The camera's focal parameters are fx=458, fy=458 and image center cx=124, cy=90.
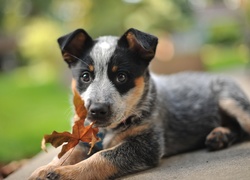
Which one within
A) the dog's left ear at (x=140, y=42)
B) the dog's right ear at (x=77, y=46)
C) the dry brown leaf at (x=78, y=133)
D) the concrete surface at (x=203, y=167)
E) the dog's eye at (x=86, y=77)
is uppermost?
the dog's right ear at (x=77, y=46)

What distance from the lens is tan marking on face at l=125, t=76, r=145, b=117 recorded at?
4.16 metres

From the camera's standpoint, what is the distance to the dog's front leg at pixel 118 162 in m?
3.49

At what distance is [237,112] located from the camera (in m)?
4.93

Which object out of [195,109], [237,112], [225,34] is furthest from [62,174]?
[225,34]

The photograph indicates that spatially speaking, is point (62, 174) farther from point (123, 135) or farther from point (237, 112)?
point (237, 112)

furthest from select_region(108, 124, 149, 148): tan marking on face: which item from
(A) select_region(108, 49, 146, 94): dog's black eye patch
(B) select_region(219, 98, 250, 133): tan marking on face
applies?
(B) select_region(219, 98, 250, 133): tan marking on face

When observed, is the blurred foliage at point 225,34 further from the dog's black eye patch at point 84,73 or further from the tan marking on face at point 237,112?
the dog's black eye patch at point 84,73

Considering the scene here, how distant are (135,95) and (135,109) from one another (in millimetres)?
146

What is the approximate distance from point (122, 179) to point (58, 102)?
9359 millimetres

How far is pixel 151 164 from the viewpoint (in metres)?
3.98

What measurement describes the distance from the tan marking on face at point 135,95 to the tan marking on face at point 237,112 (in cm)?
122

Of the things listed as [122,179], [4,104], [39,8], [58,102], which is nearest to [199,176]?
[122,179]

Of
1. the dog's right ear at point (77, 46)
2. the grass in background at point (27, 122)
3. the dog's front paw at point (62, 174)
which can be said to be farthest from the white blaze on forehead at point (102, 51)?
the dog's front paw at point (62, 174)

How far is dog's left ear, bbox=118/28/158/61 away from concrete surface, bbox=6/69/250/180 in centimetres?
104
